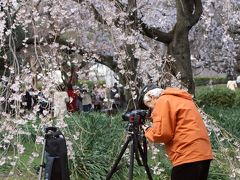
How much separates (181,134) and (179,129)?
4cm

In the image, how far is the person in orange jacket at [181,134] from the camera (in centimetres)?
370

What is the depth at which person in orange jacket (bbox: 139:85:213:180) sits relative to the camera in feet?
12.1

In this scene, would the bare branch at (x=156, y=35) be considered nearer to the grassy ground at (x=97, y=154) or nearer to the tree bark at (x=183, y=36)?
the tree bark at (x=183, y=36)

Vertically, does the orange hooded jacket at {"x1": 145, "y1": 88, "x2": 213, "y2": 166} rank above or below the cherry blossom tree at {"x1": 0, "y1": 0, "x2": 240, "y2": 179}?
below

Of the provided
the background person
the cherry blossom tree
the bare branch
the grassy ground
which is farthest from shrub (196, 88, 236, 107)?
the grassy ground

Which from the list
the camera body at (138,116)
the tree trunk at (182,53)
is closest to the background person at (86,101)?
the tree trunk at (182,53)

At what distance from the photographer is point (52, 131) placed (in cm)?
475

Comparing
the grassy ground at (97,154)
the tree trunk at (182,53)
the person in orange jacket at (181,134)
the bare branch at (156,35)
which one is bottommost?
the grassy ground at (97,154)

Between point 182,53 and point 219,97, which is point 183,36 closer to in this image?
point 182,53

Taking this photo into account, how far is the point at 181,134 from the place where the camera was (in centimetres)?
373

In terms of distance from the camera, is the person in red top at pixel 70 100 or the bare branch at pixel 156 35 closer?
the person in red top at pixel 70 100

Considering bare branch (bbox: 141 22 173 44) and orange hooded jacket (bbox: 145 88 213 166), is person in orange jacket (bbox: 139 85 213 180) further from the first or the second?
bare branch (bbox: 141 22 173 44)

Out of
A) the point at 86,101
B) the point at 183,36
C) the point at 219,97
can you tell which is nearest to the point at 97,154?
the point at 183,36

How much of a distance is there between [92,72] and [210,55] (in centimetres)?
1182
